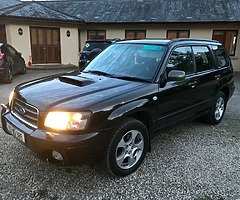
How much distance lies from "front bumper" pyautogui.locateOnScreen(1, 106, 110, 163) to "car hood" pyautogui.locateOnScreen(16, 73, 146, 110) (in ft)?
1.00

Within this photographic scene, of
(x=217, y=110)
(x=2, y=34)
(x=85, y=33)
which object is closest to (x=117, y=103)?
(x=217, y=110)

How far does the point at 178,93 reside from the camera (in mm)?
3750

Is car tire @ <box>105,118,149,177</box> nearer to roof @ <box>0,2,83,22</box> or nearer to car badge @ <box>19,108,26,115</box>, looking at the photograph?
car badge @ <box>19,108,26,115</box>

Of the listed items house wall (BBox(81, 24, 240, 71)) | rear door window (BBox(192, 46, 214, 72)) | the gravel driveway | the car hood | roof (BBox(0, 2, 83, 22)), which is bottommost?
the gravel driveway

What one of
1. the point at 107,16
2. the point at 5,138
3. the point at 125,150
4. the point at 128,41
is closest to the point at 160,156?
the point at 125,150

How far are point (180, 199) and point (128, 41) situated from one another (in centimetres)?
269

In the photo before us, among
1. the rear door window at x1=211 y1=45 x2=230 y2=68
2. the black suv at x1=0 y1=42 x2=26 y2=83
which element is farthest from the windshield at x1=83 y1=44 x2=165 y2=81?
the black suv at x1=0 y1=42 x2=26 y2=83

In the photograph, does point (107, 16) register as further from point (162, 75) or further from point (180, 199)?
point (180, 199)

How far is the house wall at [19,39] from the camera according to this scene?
1354cm

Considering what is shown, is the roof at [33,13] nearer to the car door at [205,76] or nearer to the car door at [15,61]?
the car door at [15,61]

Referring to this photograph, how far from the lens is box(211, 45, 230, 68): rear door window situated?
493 centimetres

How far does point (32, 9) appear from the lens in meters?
14.9

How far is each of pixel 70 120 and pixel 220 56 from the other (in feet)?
12.4

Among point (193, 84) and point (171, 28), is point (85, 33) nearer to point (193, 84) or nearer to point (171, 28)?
point (171, 28)
